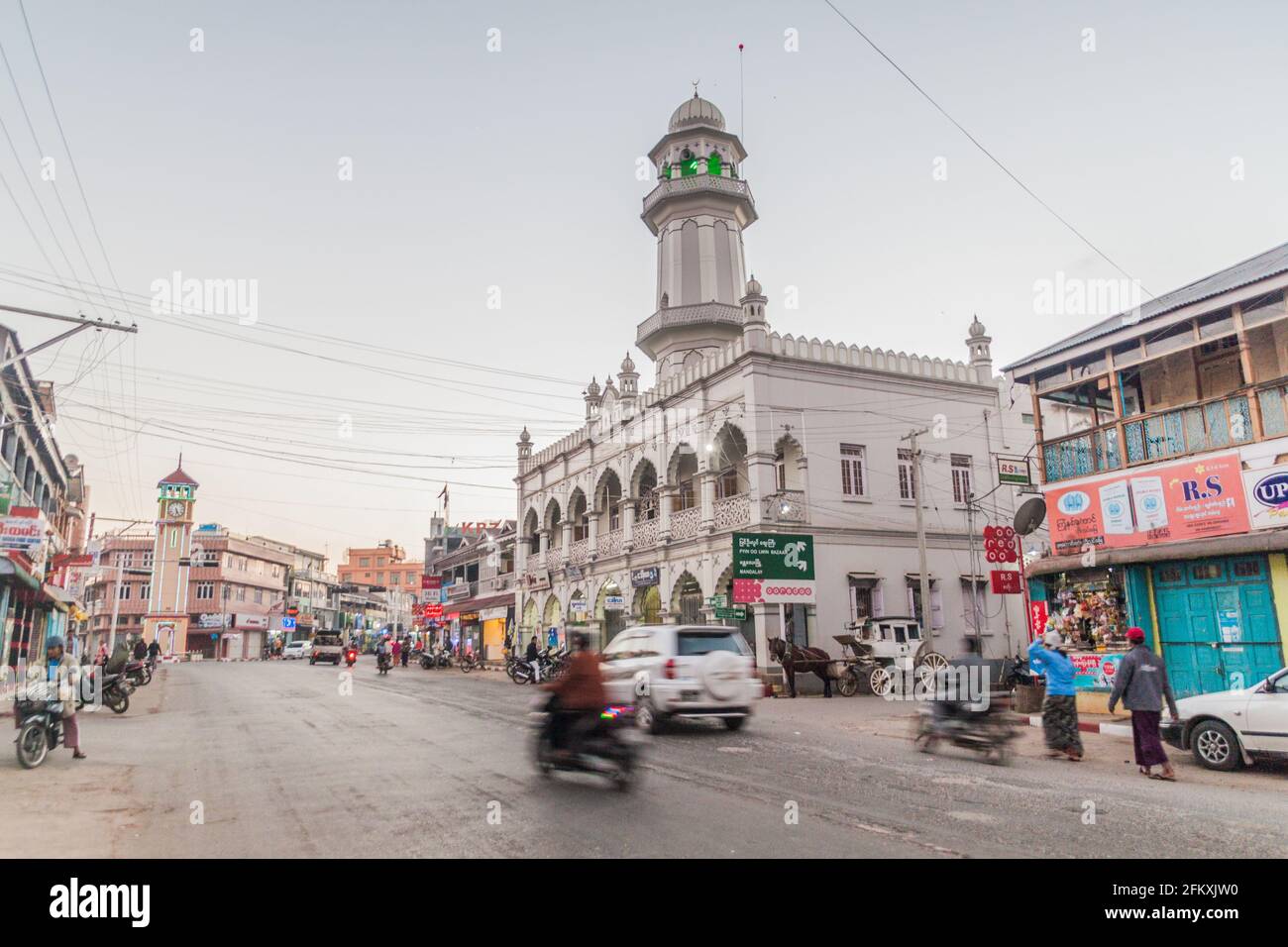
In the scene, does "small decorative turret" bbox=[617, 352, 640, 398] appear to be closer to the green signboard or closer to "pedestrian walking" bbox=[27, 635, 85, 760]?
the green signboard

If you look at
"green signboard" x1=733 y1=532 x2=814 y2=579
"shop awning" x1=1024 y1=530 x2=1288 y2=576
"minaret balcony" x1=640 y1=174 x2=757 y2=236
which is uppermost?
"minaret balcony" x1=640 y1=174 x2=757 y2=236

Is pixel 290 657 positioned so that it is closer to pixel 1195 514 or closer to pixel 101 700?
pixel 101 700

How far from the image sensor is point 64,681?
10.4 m

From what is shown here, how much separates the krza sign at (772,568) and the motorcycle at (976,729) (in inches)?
463

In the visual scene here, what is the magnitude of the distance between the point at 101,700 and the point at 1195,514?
21963mm

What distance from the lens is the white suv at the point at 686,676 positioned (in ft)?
41.3

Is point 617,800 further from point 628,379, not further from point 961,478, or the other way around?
point 628,379

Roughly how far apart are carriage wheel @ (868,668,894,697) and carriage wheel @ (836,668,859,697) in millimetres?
555

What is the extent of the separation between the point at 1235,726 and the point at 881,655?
14.6m

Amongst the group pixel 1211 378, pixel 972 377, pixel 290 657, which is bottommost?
pixel 290 657

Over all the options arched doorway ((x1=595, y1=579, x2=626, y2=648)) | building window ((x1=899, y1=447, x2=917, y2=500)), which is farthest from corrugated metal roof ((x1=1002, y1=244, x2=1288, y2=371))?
arched doorway ((x1=595, y1=579, x2=626, y2=648))

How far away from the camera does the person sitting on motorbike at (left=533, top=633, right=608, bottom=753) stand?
319 inches
